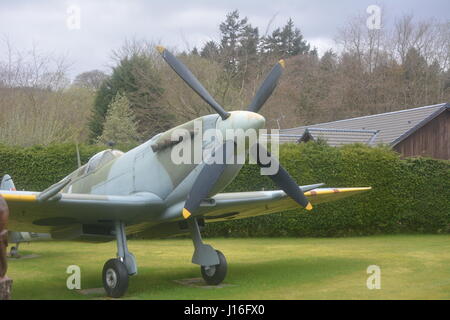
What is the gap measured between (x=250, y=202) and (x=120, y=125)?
2095 cm

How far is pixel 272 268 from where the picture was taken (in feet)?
32.3

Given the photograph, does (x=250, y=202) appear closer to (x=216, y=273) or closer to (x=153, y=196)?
(x=216, y=273)

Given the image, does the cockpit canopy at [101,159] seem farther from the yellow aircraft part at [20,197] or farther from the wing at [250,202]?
the yellow aircraft part at [20,197]

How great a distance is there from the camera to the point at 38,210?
6973mm

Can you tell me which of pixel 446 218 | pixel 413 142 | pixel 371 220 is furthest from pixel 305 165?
pixel 413 142

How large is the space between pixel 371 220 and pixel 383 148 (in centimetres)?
238

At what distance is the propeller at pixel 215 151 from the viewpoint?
6809 millimetres

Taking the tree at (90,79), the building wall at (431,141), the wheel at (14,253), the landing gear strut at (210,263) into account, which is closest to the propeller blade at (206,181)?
the landing gear strut at (210,263)

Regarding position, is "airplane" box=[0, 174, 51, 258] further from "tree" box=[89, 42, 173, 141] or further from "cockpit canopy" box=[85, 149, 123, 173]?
"tree" box=[89, 42, 173, 141]

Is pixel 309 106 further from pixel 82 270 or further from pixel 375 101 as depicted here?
pixel 82 270

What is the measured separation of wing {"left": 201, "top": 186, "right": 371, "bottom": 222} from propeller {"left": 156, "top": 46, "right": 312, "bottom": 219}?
672 millimetres

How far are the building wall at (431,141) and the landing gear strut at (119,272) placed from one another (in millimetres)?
15989


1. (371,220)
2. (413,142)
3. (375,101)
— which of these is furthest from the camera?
(375,101)

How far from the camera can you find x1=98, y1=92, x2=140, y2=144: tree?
28.2 meters
